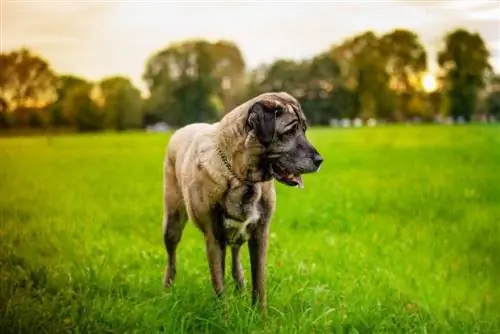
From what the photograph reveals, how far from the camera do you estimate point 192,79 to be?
2.35 metres

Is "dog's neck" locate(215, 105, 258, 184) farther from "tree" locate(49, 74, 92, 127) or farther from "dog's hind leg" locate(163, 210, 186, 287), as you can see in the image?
"tree" locate(49, 74, 92, 127)

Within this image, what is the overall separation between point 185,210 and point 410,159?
83 centimetres

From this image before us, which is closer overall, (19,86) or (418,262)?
(418,262)

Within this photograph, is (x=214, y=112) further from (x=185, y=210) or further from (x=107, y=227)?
(x=107, y=227)

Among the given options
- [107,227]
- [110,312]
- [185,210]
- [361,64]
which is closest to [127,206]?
[107,227]

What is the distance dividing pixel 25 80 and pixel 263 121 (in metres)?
1.13

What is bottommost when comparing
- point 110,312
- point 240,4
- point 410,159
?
point 110,312

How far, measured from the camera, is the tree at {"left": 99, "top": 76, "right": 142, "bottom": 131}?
7.89 ft

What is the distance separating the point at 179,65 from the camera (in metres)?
2.39

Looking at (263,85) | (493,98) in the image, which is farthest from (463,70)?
(263,85)

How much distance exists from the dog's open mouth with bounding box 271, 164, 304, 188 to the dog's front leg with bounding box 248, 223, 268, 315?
10.9 inches

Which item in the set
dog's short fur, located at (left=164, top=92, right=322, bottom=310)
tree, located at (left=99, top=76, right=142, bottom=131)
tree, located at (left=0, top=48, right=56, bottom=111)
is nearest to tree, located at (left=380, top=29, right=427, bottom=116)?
dog's short fur, located at (left=164, top=92, right=322, bottom=310)

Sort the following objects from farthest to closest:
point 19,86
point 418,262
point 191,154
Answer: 1. point 19,86
2. point 418,262
3. point 191,154

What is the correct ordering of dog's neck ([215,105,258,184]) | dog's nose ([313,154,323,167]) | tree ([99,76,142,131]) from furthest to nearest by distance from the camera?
tree ([99,76,142,131]), dog's neck ([215,105,258,184]), dog's nose ([313,154,323,167])
